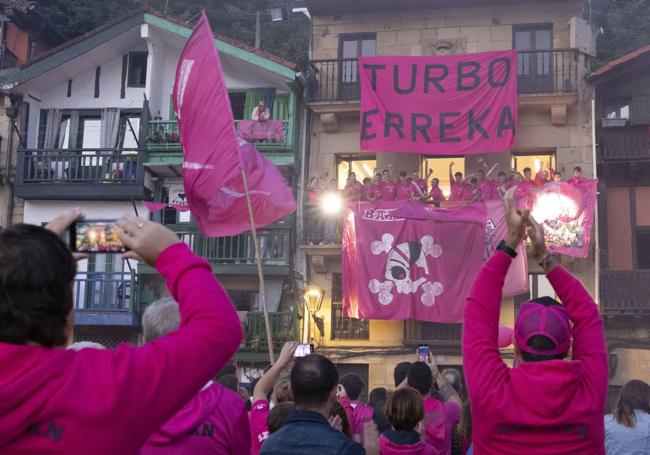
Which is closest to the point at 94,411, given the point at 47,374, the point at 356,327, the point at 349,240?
the point at 47,374

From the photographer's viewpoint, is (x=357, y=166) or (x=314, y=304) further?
(x=357, y=166)

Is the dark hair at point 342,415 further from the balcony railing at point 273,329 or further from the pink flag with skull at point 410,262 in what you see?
the balcony railing at point 273,329

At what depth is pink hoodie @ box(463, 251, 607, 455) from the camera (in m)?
3.05

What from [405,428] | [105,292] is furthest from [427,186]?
[405,428]

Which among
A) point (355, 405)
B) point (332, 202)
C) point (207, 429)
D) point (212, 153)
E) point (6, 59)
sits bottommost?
point (355, 405)

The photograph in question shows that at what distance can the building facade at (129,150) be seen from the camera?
76.3 feet

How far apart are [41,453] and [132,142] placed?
78.8ft

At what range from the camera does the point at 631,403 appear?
5383 millimetres

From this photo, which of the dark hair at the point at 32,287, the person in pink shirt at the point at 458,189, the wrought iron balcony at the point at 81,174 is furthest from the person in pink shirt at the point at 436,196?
the dark hair at the point at 32,287

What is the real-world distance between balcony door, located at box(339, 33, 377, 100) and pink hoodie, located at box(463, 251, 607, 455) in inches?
844

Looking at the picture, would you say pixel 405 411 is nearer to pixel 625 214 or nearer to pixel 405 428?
pixel 405 428

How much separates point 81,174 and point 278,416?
71.4 ft

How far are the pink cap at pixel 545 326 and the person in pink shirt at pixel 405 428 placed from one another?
196cm

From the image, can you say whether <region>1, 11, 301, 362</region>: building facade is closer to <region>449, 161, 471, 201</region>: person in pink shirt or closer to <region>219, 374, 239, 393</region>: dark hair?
<region>449, 161, 471, 201</region>: person in pink shirt
